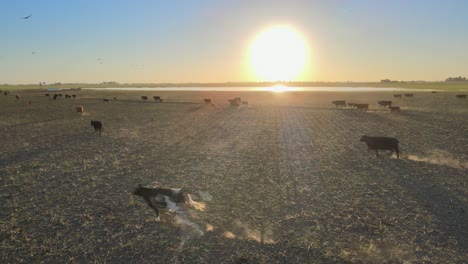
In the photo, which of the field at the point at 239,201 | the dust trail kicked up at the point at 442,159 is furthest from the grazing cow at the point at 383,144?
the dust trail kicked up at the point at 442,159

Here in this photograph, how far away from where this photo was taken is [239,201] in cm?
1034

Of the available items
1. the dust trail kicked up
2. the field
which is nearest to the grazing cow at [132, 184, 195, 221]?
the field

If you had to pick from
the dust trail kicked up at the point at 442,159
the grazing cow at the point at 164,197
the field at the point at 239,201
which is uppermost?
the grazing cow at the point at 164,197

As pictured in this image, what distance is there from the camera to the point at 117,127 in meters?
26.3

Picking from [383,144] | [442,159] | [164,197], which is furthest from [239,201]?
[442,159]

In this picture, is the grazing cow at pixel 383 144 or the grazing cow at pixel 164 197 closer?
the grazing cow at pixel 164 197

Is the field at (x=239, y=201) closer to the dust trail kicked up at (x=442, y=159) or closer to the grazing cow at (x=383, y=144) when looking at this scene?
the dust trail kicked up at (x=442, y=159)

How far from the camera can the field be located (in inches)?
294

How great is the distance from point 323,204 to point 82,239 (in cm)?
628

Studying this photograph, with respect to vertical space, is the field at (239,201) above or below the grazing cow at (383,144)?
below

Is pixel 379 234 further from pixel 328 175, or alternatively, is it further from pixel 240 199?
pixel 328 175

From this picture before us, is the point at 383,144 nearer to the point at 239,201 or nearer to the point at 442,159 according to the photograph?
the point at 442,159

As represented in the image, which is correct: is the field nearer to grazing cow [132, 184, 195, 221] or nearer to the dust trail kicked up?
the dust trail kicked up

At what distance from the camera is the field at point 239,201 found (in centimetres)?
746
